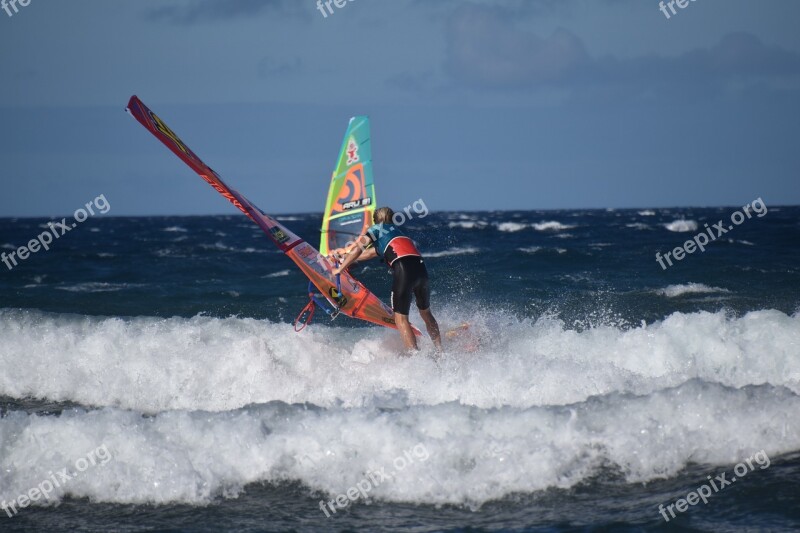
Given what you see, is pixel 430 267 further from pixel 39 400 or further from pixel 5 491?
pixel 5 491

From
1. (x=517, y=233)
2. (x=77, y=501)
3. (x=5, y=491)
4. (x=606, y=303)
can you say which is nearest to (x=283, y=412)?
(x=77, y=501)

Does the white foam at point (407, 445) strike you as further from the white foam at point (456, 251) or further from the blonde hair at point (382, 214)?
the white foam at point (456, 251)

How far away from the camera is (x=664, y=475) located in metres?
5.24

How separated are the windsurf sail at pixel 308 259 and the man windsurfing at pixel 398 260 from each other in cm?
46

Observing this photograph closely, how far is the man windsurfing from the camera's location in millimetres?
7566

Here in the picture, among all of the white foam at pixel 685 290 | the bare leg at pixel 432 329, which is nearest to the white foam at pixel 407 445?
the bare leg at pixel 432 329

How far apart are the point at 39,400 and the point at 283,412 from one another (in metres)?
3.80

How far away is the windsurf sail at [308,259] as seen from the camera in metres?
7.77

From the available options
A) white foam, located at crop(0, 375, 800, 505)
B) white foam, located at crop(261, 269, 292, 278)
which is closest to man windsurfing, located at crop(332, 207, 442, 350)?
white foam, located at crop(0, 375, 800, 505)

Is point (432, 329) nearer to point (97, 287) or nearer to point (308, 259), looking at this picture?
point (308, 259)

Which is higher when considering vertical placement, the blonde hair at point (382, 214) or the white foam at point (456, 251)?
the blonde hair at point (382, 214)

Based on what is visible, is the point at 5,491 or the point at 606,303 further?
the point at 606,303

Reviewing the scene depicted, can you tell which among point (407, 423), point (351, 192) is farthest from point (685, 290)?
point (407, 423)

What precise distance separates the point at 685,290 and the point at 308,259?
725 centimetres
